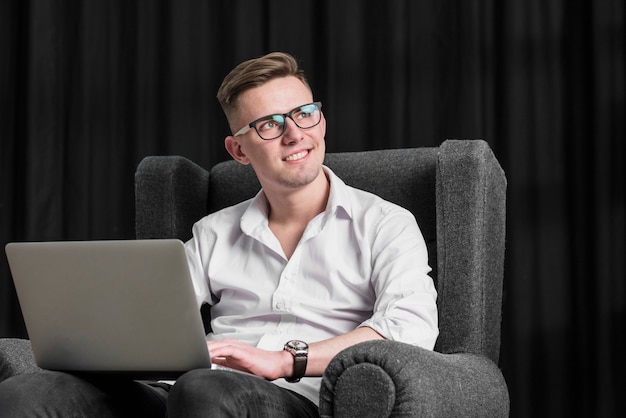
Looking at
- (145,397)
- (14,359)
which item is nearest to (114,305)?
(145,397)

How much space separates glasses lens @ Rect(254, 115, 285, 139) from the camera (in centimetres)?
190

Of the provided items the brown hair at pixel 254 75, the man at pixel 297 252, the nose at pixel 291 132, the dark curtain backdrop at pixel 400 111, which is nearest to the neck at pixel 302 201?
the man at pixel 297 252

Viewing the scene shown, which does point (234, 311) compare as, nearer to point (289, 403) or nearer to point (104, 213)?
point (289, 403)

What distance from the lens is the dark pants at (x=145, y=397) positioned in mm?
1331

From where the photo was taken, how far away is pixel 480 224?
75.1 inches

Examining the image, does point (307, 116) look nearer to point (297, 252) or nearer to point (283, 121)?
point (283, 121)

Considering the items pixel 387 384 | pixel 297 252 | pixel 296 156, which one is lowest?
pixel 387 384

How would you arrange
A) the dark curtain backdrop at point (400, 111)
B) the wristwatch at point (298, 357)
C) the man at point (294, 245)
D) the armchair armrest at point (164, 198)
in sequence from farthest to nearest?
1. the dark curtain backdrop at point (400, 111)
2. the armchair armrest at point (164, 198)
3. the man at point (294, 245)
4. the wristwatch at point (298, 357)

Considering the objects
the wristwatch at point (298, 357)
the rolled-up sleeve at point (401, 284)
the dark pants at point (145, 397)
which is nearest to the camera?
the dark pants at point (145, 397)

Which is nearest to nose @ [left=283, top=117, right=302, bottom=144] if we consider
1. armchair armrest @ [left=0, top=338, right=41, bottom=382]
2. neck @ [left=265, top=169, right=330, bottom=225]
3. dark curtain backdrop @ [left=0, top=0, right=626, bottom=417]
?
neck @ [left=265, top=169, right=330, bottom=225]

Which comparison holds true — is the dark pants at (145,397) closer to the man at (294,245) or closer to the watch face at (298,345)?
the watch face at (298,345)

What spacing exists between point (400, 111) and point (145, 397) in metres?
A: 1.48

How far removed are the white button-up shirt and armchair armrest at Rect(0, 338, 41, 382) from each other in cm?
40

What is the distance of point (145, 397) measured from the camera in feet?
5.27
